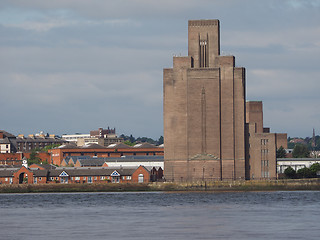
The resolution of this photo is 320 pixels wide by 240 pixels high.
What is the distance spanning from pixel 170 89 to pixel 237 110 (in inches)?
650

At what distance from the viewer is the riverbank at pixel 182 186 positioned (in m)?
179

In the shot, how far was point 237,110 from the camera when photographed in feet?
607

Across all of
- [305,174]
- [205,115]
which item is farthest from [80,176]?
[305,174]

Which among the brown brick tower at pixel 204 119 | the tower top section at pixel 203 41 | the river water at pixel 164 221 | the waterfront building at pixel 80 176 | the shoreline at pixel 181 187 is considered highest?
the tower top section at pixel 203 41

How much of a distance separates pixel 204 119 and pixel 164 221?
97857mm

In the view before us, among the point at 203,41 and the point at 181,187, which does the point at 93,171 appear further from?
the point at 203,41

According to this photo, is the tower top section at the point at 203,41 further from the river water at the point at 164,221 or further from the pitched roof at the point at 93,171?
the river water at the point at 164,221

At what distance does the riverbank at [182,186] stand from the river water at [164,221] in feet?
191

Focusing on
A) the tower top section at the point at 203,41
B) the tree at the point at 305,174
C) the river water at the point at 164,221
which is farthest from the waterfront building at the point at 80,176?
the river water at the point at 164,221

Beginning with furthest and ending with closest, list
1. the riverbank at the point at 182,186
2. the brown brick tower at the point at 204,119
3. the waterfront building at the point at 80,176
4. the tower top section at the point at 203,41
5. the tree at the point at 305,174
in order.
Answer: the tree at the point at 305,174
the waterfront building at the point at 80,176
the tower top section at the point at 203,41
the brown brick tower at the point at 204,119
the riverbank at the point at 182,186

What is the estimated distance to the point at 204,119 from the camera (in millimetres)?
184375

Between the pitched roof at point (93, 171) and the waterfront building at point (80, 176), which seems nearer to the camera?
the waterfront building at point (80, 176)

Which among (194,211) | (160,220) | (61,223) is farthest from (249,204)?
(61,223)

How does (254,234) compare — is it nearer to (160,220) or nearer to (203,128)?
(160,220)
